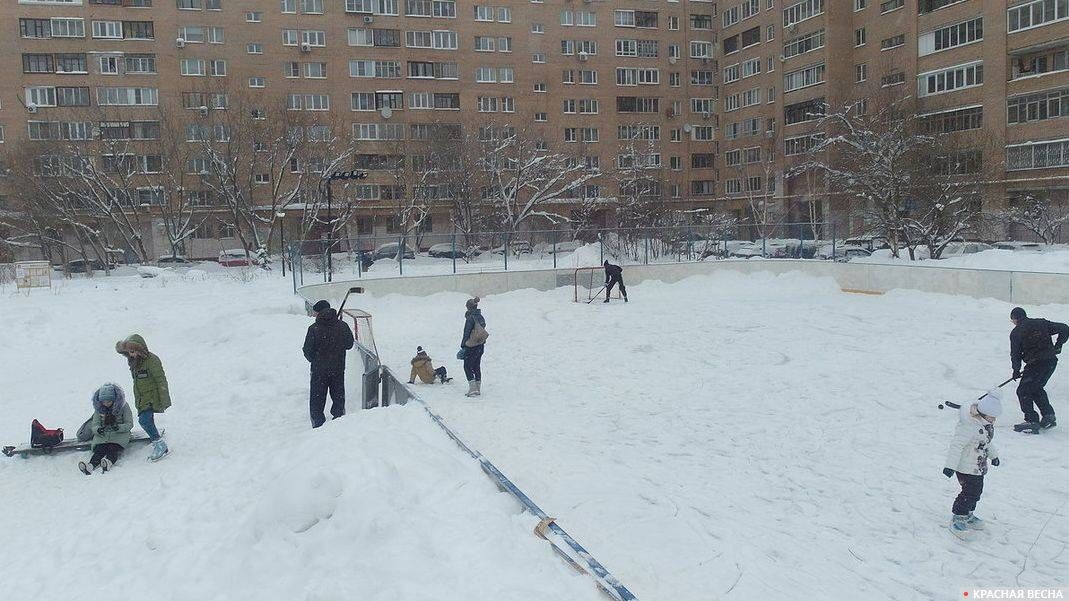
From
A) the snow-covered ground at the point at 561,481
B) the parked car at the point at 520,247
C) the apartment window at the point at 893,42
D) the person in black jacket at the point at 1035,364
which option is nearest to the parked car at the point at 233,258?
the parked car at the point at 520,247

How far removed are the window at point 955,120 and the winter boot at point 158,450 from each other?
4578cm

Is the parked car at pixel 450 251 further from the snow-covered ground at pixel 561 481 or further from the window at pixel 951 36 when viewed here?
the window at pixel 951 36

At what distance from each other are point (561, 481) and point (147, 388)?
5.26 metres

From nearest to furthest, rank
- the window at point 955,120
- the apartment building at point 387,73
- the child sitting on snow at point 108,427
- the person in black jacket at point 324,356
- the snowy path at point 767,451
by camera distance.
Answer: the snowy path at point 767,451, the child sitting on snow at point 108,427, the person in black jacket at point 324,356, the window at point 955,120, the apartment building at point 387,73

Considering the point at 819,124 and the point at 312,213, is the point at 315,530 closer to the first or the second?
the point at 312,213

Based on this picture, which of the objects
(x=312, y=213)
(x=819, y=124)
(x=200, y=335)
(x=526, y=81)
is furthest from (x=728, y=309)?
(x=526, y=81)

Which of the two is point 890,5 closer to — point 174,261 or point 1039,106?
point 1039,106

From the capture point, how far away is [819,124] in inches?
2131

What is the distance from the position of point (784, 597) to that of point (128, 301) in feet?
71.0

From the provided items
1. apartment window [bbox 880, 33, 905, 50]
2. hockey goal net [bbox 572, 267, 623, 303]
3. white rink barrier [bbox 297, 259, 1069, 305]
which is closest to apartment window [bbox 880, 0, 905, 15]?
apartment window [bbox 880, 33, 905, 50]

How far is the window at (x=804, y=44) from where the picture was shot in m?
58.2

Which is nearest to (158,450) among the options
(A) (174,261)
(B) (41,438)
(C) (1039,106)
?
(B) (41,438)

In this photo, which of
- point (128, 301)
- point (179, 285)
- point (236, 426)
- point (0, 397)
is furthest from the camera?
point (179, 285)

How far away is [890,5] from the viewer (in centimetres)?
5306
